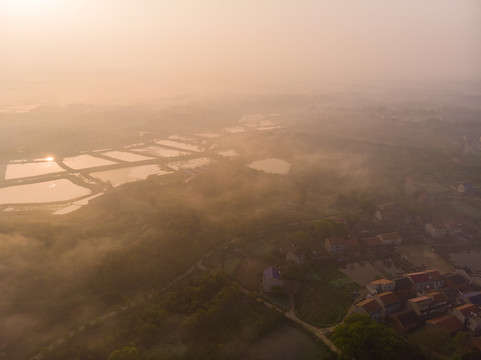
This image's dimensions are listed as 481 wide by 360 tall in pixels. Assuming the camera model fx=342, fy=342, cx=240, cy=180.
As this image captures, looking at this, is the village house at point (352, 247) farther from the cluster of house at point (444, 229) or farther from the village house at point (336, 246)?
the cluster of house at point (444, 229)

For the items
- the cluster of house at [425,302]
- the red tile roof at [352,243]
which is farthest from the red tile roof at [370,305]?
the red tile roof at [352,243]

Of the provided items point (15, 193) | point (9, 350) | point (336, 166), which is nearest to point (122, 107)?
point (15, 193)

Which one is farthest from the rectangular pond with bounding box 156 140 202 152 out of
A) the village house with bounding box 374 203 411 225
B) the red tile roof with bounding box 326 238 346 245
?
the red tile roof with bounding box 326 238 346 245

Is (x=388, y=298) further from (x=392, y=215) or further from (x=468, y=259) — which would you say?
(x=392, y=215)

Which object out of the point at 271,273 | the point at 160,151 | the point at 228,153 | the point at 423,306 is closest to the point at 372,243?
the point at 423,306

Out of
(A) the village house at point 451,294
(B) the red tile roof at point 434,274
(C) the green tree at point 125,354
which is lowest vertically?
(A) the village house at point 451,294
